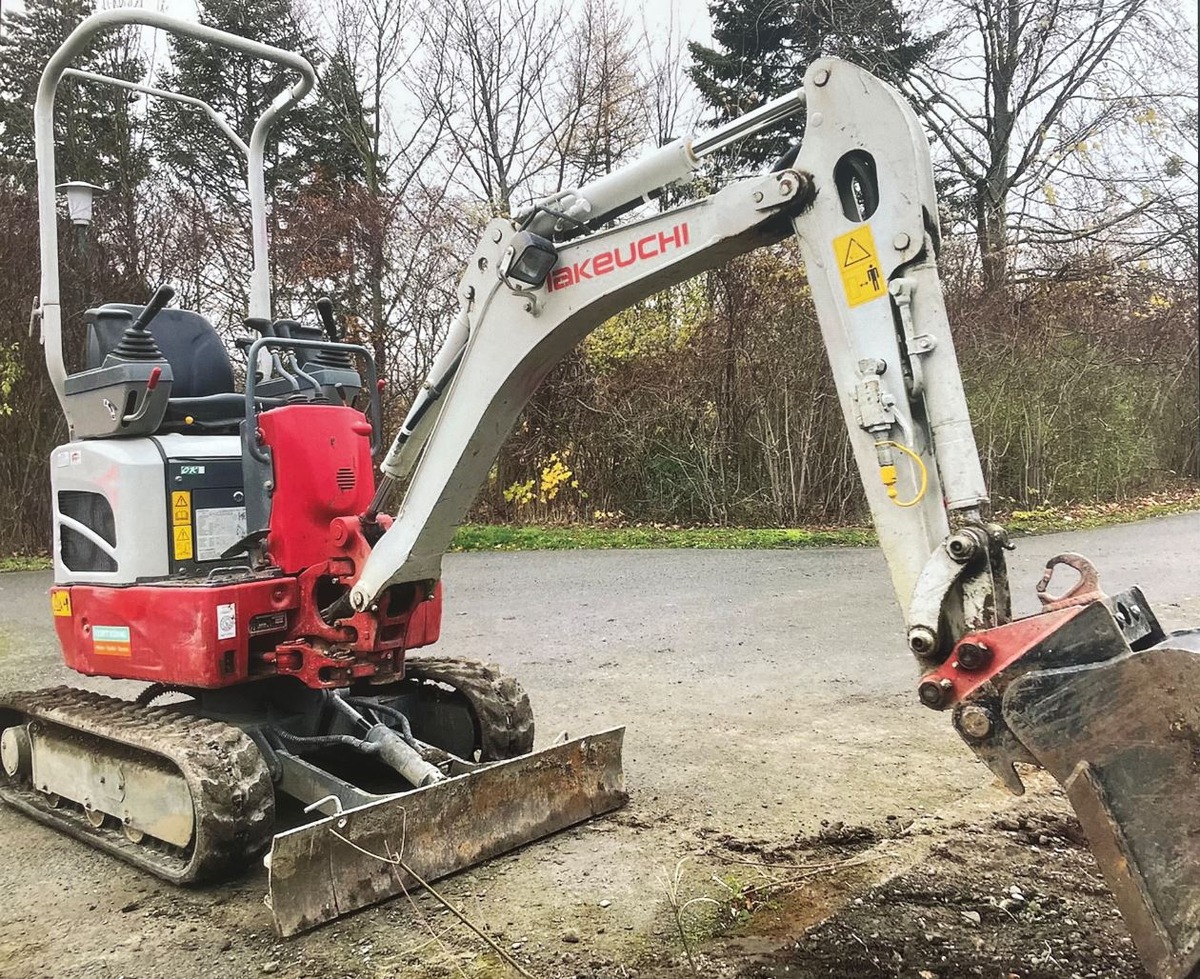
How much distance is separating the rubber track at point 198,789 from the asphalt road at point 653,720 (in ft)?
0.29

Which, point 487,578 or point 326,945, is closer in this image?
point 326,945

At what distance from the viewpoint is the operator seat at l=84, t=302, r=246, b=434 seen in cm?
437

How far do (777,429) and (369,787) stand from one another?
8.70 m

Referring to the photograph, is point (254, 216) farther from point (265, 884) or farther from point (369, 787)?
point (265, 884)

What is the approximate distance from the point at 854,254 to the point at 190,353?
121 inches

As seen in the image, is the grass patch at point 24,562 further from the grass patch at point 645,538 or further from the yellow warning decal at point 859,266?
the yellow warning decal at point 859,266

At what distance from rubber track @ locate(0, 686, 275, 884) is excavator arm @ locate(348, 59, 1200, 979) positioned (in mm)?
681

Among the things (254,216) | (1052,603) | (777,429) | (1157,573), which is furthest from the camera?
(777,429)

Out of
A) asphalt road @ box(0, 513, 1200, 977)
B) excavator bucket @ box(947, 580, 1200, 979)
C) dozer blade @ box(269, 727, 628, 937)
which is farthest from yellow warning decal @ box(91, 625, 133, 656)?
excavator bucket @ box(947, 580, 1200, 979)

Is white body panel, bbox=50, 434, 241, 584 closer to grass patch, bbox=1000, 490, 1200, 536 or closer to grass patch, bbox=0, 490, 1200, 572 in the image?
grass patch, bbox=0, 490, 1200, 572

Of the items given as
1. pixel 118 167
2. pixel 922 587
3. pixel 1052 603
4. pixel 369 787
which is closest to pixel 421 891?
pixel 369 787

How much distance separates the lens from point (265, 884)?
12.0ft

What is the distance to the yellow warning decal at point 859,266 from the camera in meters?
2.86

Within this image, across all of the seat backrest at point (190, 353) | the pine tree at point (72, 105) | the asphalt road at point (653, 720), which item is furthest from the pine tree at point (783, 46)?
the seat backrest at point (190, 353)
